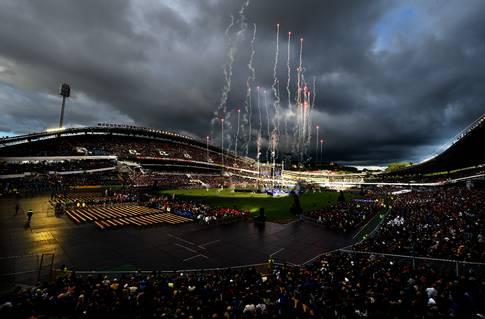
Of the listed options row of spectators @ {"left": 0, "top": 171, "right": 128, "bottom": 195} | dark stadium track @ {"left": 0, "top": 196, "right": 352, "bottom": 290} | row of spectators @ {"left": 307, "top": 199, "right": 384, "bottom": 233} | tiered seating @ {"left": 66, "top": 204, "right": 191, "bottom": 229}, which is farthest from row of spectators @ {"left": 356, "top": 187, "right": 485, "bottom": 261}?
row of spectators @ {"left": 0, "top": 171, "right": 128, "bottom": 195}

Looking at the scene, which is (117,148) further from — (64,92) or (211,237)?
(211,237)

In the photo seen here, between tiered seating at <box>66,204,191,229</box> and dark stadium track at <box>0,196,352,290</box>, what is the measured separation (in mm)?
1158

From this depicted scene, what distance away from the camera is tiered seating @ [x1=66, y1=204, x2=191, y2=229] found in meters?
24.5

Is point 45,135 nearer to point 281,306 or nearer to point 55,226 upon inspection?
point 55,226

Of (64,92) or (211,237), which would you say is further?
(64,92)

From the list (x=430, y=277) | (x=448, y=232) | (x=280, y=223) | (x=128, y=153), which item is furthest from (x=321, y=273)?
(x=128, y=153)

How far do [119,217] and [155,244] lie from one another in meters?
10.7

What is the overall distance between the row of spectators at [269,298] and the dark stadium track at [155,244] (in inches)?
197

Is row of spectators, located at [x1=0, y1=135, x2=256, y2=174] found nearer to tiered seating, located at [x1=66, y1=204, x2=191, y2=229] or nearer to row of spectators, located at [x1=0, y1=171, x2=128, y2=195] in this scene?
row of spectators, located at [x1=0, y1=171, x2=128, y2=195]

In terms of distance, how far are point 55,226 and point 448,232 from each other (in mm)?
33212

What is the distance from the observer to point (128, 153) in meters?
78.4

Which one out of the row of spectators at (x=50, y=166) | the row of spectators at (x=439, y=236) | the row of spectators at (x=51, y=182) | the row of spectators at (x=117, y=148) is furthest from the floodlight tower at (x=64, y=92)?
the row of spectators at (x=439, y=236)

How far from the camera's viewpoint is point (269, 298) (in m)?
8.98

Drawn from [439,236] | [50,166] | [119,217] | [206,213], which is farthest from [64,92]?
[439,236]
